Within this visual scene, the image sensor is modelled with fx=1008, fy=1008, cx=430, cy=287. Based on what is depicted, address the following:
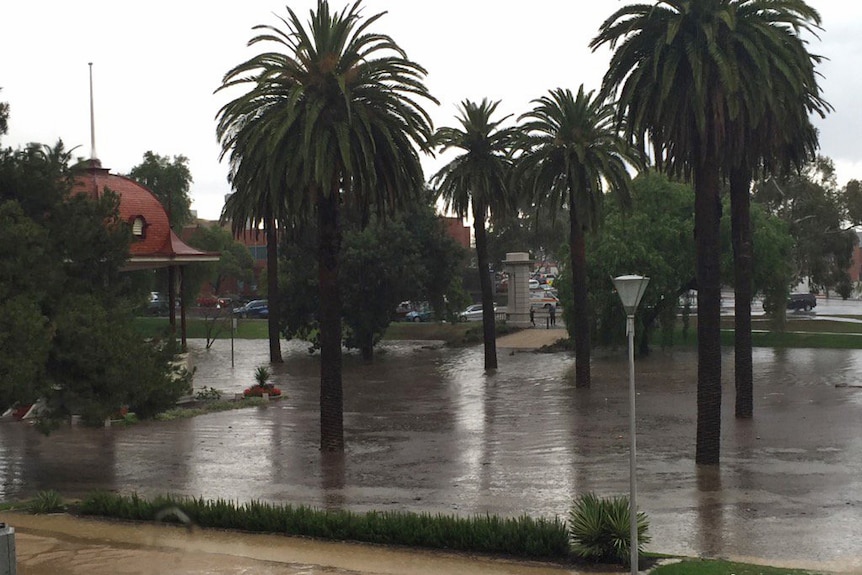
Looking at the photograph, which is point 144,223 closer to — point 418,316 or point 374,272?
point 374,272

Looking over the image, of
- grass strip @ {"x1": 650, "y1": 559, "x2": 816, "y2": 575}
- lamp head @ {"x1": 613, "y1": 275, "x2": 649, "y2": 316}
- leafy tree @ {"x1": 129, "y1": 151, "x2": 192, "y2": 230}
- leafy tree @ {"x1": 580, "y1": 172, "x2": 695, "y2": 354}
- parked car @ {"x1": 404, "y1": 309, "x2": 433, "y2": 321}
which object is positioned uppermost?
leafy tree @ {"x1": 129, "y1": 151, "x2": 192, "y2": 230}

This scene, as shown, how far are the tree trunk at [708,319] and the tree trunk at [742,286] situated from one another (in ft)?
19.6

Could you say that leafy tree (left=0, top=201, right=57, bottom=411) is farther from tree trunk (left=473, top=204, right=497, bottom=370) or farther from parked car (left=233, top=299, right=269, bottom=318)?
parked car (left=233, top=299, right=269, bottom=318)

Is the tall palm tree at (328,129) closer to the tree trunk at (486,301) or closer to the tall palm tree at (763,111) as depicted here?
the tall palm tree at (763,111)

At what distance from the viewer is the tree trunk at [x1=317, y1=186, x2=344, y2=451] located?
25.2m

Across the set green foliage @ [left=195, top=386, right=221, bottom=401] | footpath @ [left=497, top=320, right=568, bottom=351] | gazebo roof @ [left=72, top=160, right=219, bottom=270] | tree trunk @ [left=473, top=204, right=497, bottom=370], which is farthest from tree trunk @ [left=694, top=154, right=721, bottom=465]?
footpath @ [left=497, top=320, right=568, bottom=351]

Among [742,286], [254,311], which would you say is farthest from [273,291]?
[254,311]

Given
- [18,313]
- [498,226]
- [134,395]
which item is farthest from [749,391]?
[498,226]

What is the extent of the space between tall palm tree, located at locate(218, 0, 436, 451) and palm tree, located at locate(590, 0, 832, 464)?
17.0 ft

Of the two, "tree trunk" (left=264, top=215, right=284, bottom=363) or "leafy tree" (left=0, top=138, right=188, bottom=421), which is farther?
"tree trunk" (left=264, top=215, right=284, bottom=363)

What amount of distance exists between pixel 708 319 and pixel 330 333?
30.0ft

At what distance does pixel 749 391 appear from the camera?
29328 mm

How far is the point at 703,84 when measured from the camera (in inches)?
867

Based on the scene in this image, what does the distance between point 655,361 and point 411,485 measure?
29.9 metres
